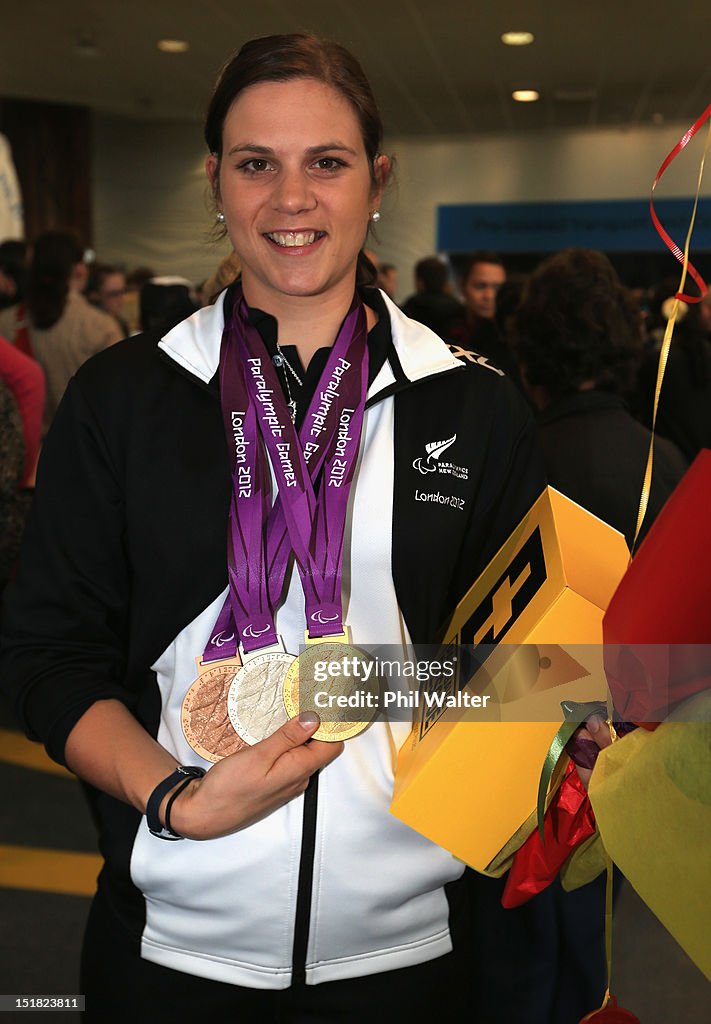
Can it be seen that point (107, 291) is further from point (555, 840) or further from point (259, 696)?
point (555, 840)

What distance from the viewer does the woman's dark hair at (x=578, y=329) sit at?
231 cm

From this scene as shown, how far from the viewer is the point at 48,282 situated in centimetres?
422

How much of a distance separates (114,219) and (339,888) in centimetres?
1056

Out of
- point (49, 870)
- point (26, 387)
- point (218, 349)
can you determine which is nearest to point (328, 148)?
point (218, 349)

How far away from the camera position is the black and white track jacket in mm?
1143

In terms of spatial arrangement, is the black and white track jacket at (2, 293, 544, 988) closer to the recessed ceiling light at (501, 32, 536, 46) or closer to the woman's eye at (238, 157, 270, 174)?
the woman's eye at (238, 157, 270, 174)

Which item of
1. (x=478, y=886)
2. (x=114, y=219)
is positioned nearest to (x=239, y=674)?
(x=478, y=886)

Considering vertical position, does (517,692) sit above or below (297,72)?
below

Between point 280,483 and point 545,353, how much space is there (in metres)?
1.30

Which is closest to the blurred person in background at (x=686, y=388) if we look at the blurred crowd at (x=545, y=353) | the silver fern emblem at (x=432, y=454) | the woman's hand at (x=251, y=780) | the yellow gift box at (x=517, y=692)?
the blurred crowd at (x=545, y=353)

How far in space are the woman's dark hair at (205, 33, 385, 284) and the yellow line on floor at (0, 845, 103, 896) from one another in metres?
2.26

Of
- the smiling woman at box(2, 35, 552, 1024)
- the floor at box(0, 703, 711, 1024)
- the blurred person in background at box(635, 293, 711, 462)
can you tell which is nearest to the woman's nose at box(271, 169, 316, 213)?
the smiling woman at box(2, 35, 552, 1024)

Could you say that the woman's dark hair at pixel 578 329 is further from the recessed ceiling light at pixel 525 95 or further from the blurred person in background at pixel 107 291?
the recessed ceiling light at pixel 525 95

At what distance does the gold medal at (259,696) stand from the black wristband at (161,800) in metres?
0.07
